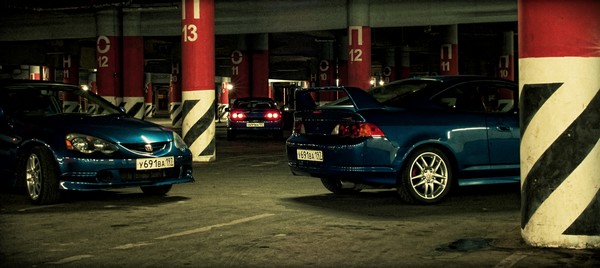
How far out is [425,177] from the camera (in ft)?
31.3

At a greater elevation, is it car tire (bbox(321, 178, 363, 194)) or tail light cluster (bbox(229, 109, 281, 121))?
tail light cluster (bbox(229, 109, 281, 121))

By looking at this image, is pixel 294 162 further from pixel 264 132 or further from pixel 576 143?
pixel 264 132

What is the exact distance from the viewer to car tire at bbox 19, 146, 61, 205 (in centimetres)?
962

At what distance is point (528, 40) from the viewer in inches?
265

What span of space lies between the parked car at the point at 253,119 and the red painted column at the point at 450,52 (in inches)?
770

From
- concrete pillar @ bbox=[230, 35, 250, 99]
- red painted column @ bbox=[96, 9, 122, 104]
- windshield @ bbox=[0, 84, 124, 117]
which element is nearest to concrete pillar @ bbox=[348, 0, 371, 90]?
red painted column @ bbox=[96, 9, 122, 104]

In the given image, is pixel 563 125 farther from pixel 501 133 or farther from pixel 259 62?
pixel 259 62

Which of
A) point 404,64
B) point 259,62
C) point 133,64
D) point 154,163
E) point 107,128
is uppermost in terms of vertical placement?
point 404,64

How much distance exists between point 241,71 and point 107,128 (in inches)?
1320

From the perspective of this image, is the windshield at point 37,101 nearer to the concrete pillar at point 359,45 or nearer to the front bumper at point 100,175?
the front bumper at point 100,175

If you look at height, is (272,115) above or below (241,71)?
below

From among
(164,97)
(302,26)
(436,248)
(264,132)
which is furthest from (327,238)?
(164,97)

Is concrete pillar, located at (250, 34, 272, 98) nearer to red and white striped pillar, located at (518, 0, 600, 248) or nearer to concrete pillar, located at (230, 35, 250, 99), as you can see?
concrete pillar, located at (230, 35, 250, 99)

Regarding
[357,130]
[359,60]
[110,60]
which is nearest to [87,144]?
[357,130]
